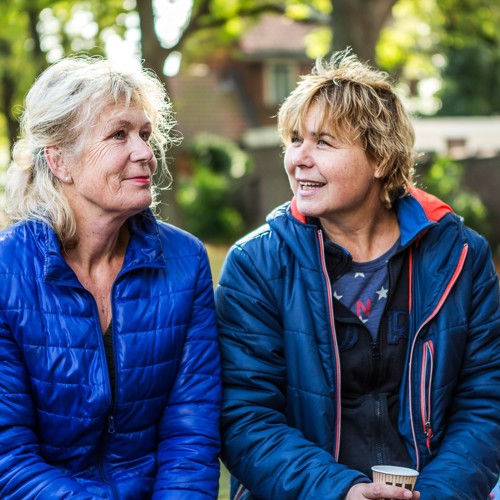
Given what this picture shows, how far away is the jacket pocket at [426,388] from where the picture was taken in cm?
315

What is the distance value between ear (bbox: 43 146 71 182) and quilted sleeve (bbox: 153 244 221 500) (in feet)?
1.88

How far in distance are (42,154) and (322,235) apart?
1.07 m

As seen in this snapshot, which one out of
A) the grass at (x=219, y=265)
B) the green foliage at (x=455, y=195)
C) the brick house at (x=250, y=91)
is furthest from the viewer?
the brick house at (x=250, y=91)

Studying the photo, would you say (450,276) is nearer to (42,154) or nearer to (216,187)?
(42,154)

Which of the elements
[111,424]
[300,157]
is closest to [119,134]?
[300,157]

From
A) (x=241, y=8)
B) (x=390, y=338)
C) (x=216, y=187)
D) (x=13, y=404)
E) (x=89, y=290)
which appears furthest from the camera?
(x=216, y=187)

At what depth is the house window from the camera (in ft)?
116

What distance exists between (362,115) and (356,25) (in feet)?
21.9

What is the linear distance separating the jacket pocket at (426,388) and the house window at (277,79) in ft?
107

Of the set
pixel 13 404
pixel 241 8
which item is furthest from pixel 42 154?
pixel 241 8

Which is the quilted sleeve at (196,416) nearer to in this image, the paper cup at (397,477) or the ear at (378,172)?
the paper cup at (397,477)

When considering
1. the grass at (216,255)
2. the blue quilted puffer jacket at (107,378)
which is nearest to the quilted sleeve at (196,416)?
the blue quilted puffer jacket at (107,378)

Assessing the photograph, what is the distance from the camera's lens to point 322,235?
3.29 meters

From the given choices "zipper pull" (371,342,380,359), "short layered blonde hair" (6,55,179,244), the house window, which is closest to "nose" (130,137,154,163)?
"short layered blonde hair" (6,55,179,244)
